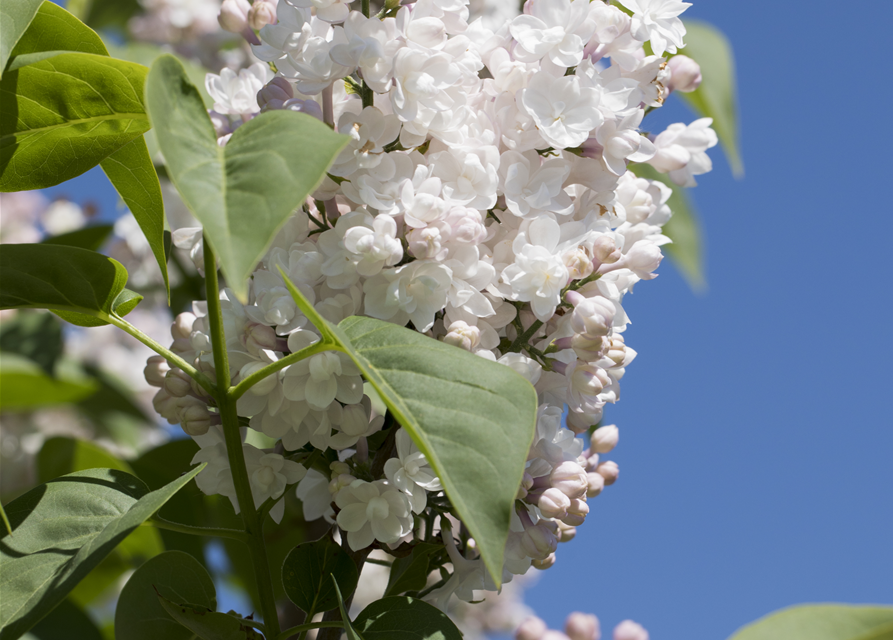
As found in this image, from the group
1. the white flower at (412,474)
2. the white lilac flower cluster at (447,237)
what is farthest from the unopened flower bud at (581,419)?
the white flower at (412,474)

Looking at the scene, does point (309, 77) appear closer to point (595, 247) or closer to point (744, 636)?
point (595, 247)

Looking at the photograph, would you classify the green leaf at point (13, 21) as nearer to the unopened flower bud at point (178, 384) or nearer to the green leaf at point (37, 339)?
the unopened flower bud at point (178, 384)

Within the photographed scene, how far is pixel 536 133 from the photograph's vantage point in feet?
1.51

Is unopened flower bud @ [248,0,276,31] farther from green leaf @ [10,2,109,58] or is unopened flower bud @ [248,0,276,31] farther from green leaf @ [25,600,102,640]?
green leaf @ [25,600,102,640]

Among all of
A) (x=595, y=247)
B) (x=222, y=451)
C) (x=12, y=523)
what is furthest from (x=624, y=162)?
(x=12, y=523)

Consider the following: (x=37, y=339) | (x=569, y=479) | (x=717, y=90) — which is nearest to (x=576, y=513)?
(x=569, y=479)

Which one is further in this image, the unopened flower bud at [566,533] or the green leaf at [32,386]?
the green leaf at [32,386]

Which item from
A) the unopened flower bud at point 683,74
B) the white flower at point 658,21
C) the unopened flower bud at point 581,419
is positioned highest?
the unopened flower bud at point 683,74

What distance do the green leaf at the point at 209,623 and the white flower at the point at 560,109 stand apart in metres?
0.33

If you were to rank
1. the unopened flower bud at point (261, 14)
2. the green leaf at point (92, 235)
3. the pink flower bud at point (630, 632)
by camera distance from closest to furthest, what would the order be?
1. the unopened flower bud at point (261, 14)
2. the pink flower bud at point (630, 632)
3. the green leaf at point (92, 235)

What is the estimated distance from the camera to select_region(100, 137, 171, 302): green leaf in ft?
1.69

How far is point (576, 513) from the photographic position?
18.7 inches

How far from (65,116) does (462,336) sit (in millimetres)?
279

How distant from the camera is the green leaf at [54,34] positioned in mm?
475
